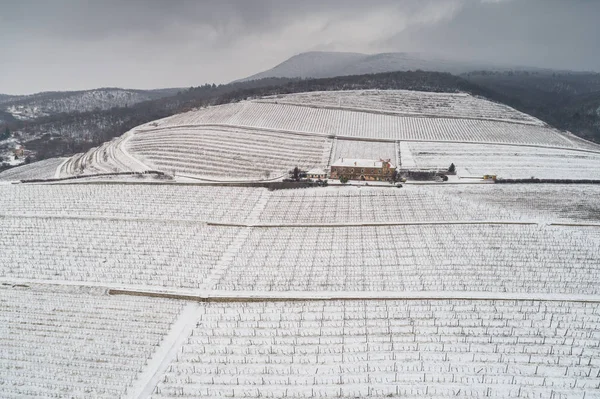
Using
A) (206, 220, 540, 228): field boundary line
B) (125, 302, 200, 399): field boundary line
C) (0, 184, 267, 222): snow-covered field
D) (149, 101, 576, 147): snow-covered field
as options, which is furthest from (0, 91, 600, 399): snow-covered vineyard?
(149, 101, 576, 147): snow-covered field

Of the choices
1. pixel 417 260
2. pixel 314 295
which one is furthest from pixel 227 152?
pixel 314 295

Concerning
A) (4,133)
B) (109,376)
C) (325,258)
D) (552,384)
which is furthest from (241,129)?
(4,133)

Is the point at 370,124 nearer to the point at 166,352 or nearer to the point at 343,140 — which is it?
the point at 343,140

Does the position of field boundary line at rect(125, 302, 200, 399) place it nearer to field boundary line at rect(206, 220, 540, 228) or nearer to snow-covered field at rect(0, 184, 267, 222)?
field boundary line at rect(206, 220, 540, 228)

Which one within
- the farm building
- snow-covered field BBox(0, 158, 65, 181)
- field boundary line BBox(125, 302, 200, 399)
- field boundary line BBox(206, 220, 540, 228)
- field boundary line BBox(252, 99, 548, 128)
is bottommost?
field boundary line BBox(125, 302, 200, 399)

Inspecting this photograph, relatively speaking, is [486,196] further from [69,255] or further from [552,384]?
[69,255]

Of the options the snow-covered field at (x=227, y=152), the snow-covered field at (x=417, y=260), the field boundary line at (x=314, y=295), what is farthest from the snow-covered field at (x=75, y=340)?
the snow-covered field at (x=227, y=152)
